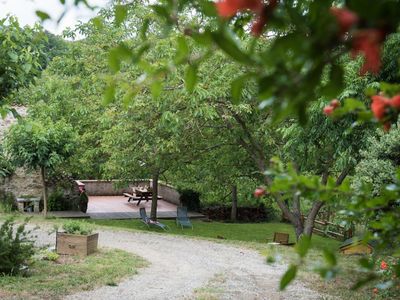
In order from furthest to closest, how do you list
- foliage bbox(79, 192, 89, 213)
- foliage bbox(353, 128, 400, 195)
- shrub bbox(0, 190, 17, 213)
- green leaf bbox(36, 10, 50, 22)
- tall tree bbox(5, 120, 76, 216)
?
foliage bbox(79, 192, 89, 213)
shrub bbox(0, 190, 17, 213)
tall tree bbox(5, 120, 76, 216)
foliage bbox(353, 128, 400, 195)
green leaf bbox(36, 10, 50, 22)

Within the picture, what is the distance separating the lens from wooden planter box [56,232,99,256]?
9.34 metres

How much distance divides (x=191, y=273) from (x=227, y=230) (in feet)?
29.3

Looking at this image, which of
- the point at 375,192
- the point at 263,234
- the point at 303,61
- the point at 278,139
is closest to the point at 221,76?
the point at 278,139

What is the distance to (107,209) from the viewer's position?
20.3 meters

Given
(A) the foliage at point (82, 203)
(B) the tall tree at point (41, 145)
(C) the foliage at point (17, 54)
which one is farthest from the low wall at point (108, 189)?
(C) the foliage at point (17, 54)

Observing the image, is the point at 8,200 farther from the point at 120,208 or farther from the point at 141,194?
the point at 141,194

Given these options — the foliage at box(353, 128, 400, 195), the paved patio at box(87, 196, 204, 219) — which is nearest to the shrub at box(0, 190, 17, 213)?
the paved patio at box(87, 196, 204, 219)

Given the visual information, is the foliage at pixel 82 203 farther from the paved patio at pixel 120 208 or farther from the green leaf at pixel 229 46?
the green leaf at pixel 229 46

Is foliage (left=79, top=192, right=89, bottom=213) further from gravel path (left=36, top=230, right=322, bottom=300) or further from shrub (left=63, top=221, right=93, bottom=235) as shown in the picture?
shrub (left=63, top=221, right=93, bottom=235)

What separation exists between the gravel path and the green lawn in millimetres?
3615

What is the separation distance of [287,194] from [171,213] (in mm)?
18855

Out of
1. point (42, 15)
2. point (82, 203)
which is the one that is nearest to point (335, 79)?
point (42, 15)

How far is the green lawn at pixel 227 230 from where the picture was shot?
52.3 ft

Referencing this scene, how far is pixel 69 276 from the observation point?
759cm
